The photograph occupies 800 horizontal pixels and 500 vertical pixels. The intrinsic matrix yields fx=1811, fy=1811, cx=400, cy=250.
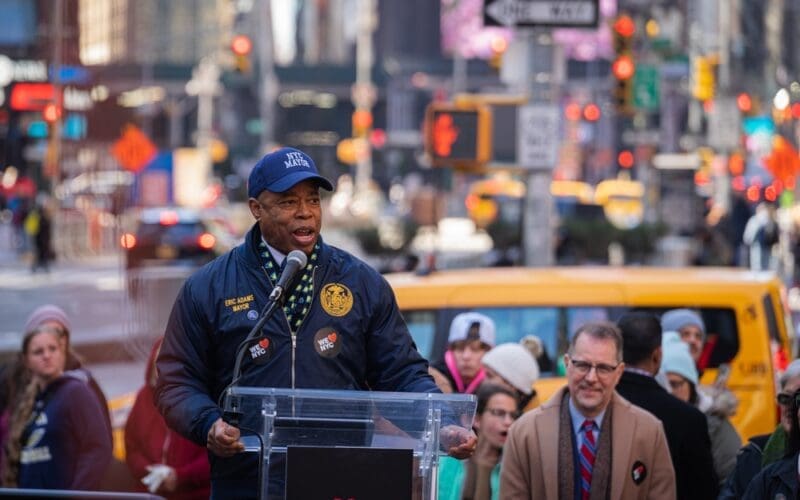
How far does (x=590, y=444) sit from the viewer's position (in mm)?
6504

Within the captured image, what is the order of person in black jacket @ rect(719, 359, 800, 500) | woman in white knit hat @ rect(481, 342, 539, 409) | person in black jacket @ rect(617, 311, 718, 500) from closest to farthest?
1. person in black jacket @ rect(719, 359, 800, 500)
2. person in black jacket @ rect(617, 311, 718, 500)
3. woman in white knit hat @ rect(481, 342, 539, 409)

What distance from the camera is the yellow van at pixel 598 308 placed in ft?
36.6

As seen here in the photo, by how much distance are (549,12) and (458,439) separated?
1274 cm

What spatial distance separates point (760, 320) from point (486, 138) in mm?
8269

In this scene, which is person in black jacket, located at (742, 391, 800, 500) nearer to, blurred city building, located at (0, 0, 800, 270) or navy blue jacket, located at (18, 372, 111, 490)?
navy blue jacket, located at (18, 372, 111, 490)

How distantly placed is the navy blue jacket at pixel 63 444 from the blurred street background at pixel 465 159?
488 cm

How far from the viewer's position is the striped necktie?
21.1 feet

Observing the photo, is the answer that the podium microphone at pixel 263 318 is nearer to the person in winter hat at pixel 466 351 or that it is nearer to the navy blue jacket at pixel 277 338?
the navy blue jacket at pixel 277 338

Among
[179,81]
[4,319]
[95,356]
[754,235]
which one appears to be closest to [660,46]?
[754,235]

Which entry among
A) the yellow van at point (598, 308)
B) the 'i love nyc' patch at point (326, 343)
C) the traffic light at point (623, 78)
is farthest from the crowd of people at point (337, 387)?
the traffic light at point (623, 78)

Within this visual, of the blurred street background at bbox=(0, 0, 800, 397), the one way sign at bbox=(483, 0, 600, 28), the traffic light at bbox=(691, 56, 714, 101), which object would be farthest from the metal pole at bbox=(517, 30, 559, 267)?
the traffic light at bbox=(691, 56, 714, 101)

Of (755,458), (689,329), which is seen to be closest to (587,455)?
(755,458)

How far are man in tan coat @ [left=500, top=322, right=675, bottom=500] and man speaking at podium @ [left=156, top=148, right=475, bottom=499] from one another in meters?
1.05

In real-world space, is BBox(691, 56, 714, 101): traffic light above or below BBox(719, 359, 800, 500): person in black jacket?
above
